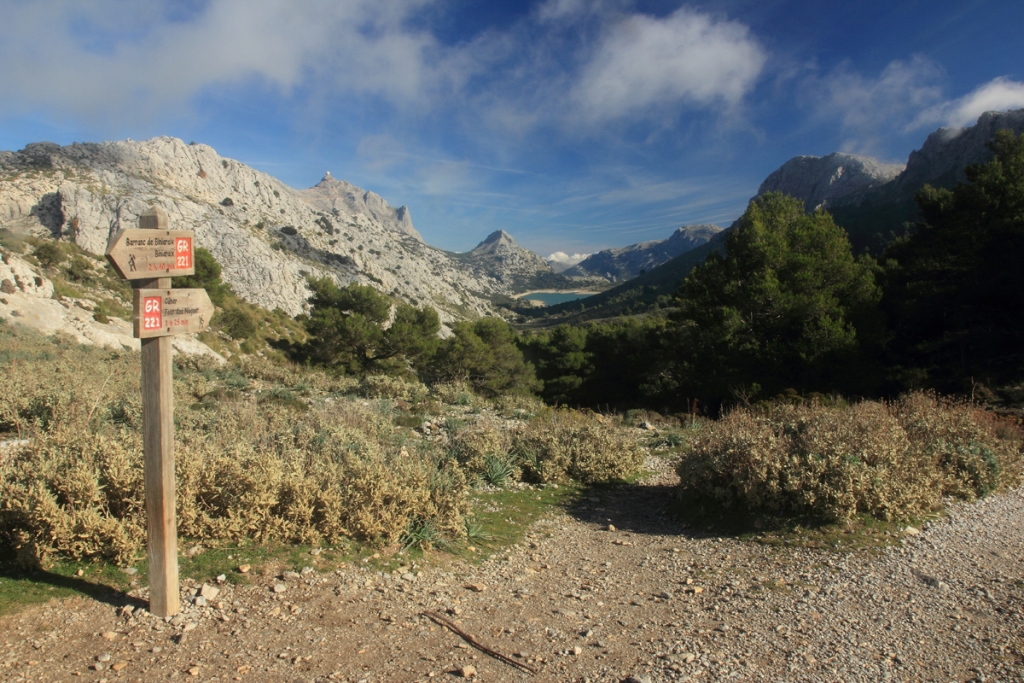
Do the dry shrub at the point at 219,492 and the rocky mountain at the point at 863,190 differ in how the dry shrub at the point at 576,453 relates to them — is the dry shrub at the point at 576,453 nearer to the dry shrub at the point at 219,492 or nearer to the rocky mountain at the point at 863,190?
the dry shrub at the point at 219,492

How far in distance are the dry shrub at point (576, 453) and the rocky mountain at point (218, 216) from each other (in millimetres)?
45535

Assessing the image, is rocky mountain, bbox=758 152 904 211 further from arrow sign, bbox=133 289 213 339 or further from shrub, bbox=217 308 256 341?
arrow sign, bbox=133 289 213 339

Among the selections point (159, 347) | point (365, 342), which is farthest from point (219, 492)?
point (365, 342)

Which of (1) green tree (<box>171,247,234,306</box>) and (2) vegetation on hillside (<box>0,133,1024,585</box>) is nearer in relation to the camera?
(2) vegetation on hillside (<box>0,133,1024,585</box>)

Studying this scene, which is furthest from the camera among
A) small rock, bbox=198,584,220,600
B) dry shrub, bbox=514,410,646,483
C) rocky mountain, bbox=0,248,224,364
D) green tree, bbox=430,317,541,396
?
green tree, bbox=430,317,541,396

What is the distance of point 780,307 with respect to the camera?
651 inches

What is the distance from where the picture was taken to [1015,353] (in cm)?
1493

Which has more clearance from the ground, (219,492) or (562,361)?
(562,361)

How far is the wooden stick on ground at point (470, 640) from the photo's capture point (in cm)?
337

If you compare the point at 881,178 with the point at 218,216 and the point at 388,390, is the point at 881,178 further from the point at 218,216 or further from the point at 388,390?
the point at 388,390

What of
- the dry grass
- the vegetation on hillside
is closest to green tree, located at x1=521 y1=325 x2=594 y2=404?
the vegetation on hillside

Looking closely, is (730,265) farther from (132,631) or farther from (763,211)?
(132,631)

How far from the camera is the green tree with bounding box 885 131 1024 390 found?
1474cm

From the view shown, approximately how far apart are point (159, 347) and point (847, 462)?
20.8 feet
